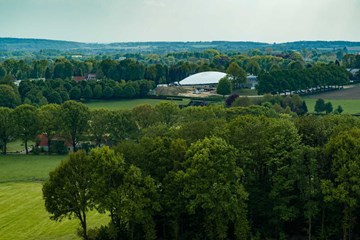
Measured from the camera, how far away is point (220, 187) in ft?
115

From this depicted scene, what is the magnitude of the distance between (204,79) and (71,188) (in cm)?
12880

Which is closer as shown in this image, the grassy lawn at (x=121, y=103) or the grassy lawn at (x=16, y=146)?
the grassy lawn at (x=16, y=146)

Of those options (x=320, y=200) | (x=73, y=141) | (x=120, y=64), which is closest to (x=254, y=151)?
(x=320, y=200)

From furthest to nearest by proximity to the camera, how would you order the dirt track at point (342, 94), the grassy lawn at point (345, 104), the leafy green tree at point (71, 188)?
the dirt track at point (342, 94) → the grassy lawn at point (345, 104) → the leafy green tree at point (71, 188)

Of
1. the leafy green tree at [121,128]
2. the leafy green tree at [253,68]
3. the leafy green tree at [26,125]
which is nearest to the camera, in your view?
the leafy green tree at [121,128]

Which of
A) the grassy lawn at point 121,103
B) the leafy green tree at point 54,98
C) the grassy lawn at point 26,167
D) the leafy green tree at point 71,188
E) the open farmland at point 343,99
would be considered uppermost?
the leafy green tree at point 71,188

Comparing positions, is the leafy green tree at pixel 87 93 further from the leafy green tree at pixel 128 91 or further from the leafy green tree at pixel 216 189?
the leafy green tree at pixel 216 189

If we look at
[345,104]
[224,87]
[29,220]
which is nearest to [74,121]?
[29,220]

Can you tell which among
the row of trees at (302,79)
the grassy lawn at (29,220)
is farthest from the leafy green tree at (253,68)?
the grassy lawn at (29,220)

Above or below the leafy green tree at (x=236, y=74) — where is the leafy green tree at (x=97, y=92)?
below

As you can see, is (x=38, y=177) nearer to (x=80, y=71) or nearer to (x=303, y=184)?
(x=303, y=184)

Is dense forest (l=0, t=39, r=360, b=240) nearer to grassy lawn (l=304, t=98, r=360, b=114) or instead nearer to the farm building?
grassy lawn (l=304, t=98, r=360, b=114)

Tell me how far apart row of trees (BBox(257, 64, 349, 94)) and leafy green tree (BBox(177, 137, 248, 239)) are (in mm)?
95070

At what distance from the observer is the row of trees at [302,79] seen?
129625 millimetres
